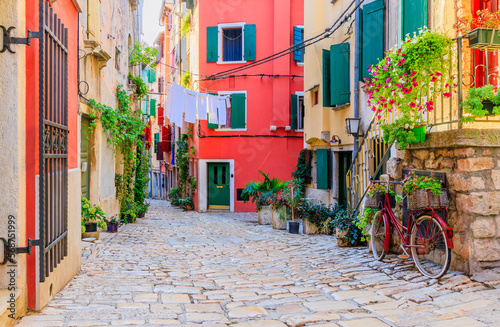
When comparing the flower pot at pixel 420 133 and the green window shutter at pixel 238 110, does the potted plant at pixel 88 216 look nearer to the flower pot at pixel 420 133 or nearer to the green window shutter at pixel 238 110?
the flower pot at pixel 420 133

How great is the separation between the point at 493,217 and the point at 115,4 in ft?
38.9

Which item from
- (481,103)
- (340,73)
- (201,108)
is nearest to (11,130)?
(481,103)

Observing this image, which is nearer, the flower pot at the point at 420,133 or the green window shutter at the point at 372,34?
the flower pot at the point at 420,133

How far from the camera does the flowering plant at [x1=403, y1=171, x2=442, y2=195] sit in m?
5.48

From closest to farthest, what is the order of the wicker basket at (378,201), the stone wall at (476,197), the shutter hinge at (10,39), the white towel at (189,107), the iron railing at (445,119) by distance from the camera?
1. the shutter hinge at (10,39)
2. the stone wall at (476,197)
3. the iron railing at (445,119)
4. the wicker basket at (378,201)
5. the white towel at (189,107)

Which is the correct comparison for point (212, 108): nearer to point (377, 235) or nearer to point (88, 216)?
point (88, 216)

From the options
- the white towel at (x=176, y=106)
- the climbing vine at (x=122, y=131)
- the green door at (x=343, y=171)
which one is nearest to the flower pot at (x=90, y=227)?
the climbing vine at (x=122, y=131)

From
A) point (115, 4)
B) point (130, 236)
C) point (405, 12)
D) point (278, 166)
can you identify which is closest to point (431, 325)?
point (405, 12)

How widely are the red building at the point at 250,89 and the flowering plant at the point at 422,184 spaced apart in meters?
15.9

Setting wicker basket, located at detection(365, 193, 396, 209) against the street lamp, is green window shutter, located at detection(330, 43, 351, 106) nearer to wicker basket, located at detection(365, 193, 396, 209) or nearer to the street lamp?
the street lamp

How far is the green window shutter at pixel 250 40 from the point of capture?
21641mm

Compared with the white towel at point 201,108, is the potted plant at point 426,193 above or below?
below

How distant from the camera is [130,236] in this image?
10914mm

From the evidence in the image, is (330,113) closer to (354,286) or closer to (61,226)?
(354,286)
